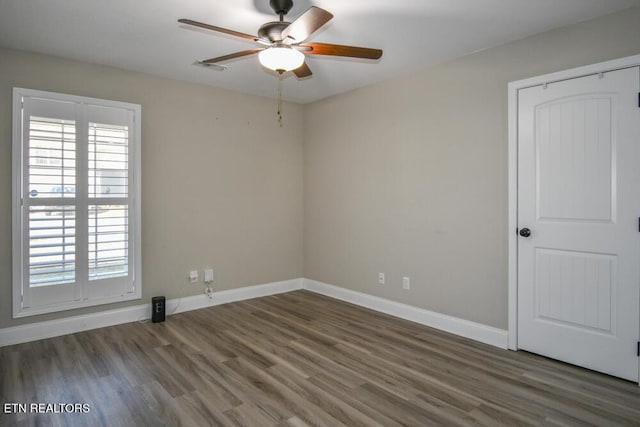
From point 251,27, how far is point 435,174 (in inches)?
85.2

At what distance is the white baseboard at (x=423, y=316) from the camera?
11.1ft

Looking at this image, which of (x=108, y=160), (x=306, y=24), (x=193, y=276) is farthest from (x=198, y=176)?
(x=306, y=24)

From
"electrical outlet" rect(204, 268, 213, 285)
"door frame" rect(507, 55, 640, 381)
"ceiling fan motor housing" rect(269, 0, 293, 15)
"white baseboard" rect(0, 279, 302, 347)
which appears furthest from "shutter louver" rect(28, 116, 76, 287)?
"door frame" rect(507, 55, 640, 381)

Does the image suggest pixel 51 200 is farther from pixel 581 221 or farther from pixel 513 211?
pixel 581 221

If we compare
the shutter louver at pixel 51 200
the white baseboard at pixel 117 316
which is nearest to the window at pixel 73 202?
the shutter louver at pixel 51 200

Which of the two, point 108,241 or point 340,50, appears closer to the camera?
point 340,50

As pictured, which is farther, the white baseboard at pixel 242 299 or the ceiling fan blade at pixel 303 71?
the white baseboard at pixel 242 299

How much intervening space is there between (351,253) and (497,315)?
1.88 meters

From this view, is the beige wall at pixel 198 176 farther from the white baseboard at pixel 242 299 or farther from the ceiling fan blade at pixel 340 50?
the ceiling fan blade at pixel 340 50

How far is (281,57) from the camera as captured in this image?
2.47m

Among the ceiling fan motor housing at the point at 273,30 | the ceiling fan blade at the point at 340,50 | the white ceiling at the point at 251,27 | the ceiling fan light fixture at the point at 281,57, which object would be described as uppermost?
the white ceiling at the point at 251,27

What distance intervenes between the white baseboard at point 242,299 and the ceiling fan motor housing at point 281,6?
3.02 metres

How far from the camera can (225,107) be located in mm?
4676

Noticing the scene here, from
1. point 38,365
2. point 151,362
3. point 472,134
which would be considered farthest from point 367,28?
point 38,365
